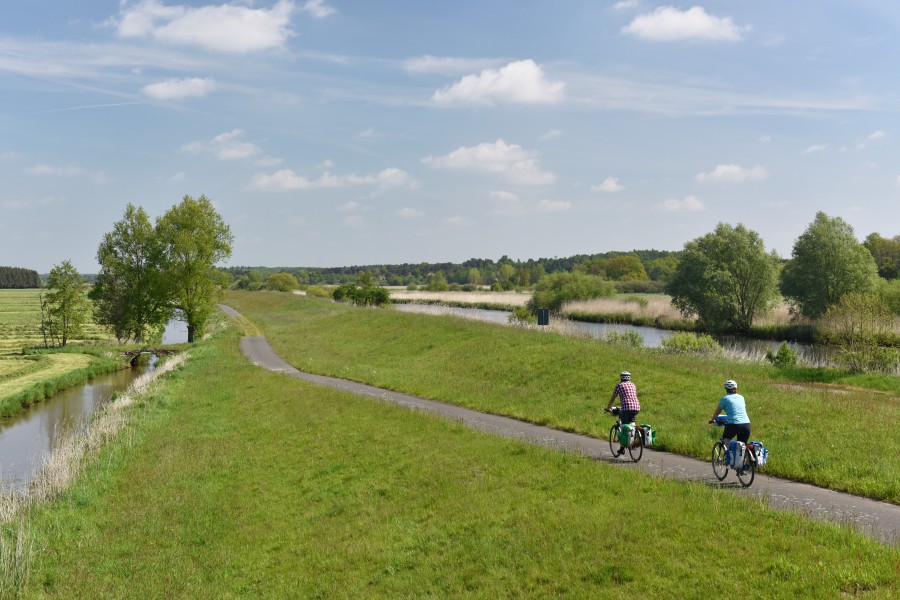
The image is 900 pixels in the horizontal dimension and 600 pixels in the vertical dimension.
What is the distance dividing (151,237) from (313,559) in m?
64.0

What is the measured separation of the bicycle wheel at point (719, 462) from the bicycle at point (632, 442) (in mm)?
1991

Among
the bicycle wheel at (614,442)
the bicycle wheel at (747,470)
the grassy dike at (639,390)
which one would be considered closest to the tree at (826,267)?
the grassy dike at (639,390)

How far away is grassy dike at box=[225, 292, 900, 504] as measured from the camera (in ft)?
52.2

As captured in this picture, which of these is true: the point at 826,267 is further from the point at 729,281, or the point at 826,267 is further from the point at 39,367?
the point at 39,367

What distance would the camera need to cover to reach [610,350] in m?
31.2

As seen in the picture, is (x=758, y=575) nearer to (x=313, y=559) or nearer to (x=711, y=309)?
(x=313, y=559)

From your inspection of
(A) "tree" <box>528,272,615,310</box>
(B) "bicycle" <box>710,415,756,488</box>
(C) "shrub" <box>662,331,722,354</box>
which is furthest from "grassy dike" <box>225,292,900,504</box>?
(A) "tree" <box>528,272,615,310</box>

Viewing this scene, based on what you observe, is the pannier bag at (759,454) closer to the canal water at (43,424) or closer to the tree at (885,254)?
the canal water at (43,424)

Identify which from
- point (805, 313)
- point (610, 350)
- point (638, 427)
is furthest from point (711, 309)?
point (638, 427)

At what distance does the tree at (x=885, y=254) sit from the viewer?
90625 mm

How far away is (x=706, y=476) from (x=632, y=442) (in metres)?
1.92

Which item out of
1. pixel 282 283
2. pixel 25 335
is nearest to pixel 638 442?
pixel 25 335

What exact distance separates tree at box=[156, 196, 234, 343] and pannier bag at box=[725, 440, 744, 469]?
204ft

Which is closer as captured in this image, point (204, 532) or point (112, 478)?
point (204, 532)
